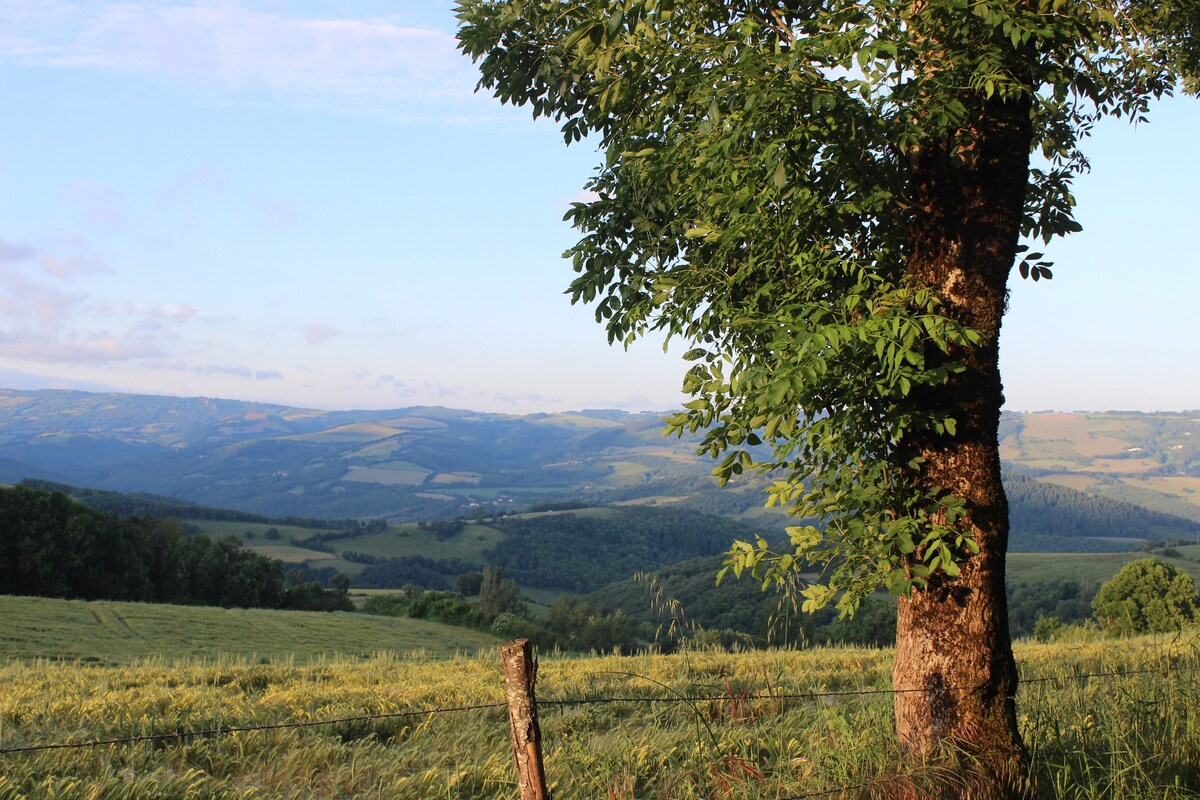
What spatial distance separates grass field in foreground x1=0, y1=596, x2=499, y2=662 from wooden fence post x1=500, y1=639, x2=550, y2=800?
75.7 ft

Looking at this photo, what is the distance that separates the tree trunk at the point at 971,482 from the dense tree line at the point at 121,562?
7323 cm

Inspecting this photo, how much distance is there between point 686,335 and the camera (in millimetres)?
6527

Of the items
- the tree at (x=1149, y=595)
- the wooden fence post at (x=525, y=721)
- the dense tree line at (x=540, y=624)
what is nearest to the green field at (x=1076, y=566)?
the dense tree line at (x=540, y=624)

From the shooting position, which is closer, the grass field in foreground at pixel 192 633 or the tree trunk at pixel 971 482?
the tree trunk at pixel 971 482

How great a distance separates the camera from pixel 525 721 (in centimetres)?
408

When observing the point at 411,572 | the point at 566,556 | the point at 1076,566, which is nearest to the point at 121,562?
the point at 411,572

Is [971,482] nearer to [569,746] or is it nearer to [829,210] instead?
[829,210]

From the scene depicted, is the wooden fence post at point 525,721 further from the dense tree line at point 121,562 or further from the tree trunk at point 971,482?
the dense tree line at point 121,562

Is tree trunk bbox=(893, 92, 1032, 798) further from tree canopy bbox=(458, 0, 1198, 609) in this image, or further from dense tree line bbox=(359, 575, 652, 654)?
dense tree line bbox=(359, 575, 652, 654)

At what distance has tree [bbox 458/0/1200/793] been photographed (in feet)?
17.3

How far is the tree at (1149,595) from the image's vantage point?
38.1 m

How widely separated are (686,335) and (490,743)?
3.86 metres

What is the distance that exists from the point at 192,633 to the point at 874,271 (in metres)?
38.1

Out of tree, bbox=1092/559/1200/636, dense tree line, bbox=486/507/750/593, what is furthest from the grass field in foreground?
dense tree line, bbox=486/507/750/593
